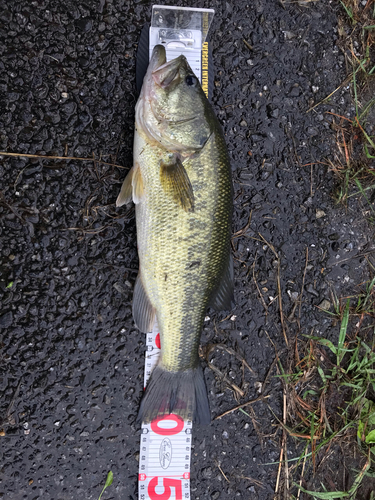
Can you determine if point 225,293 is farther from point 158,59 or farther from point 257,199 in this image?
point 158,59

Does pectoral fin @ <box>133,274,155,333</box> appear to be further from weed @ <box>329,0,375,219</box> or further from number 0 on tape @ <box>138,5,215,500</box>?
weed @ <box>329,0,375,219</box>

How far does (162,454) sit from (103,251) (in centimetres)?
143

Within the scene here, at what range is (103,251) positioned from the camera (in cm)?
241

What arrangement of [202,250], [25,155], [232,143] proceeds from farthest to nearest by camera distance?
[232,143] < [25,155] < [202,250]

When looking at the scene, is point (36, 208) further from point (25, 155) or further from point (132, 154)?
point (132, 154)

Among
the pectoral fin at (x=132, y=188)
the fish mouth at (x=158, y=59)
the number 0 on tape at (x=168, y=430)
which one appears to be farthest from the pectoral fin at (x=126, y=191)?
the number 0 on tape at (x=168, y=430)

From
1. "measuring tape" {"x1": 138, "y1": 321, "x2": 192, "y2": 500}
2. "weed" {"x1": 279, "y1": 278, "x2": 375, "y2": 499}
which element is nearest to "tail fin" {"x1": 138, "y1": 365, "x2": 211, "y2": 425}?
"measuring tape" {"x1": 138, "y1": 321, "x2": 192, "y2": 500}

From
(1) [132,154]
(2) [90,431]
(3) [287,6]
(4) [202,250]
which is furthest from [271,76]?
(2) [90,431]

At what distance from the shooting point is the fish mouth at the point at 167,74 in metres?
2.10

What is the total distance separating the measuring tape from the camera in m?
2.37

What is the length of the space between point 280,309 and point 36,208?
185 cm

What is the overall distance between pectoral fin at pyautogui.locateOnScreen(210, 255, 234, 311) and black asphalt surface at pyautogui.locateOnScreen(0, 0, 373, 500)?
0.28m

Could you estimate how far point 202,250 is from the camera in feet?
6.98

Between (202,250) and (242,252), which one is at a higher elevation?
(202,250)
